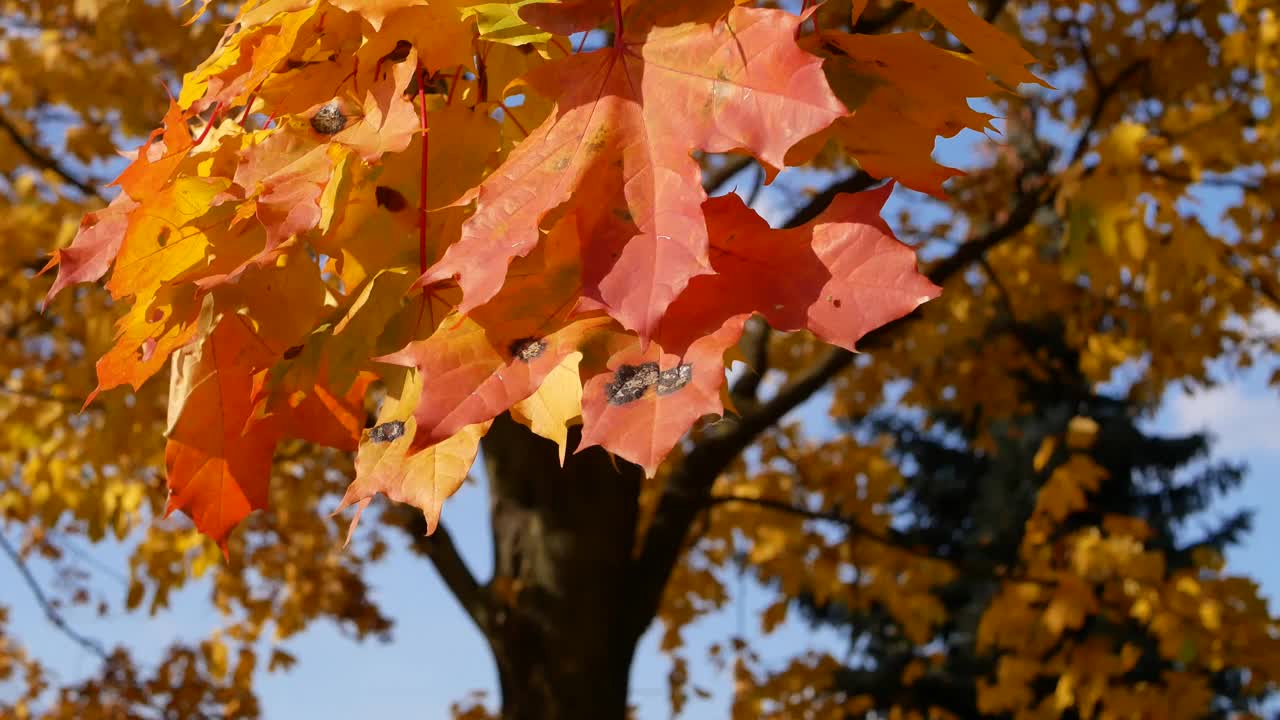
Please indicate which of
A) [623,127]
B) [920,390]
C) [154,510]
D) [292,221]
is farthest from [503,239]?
[920,390]

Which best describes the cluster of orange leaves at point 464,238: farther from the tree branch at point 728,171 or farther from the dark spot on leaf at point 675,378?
the tree branch at point 728,171

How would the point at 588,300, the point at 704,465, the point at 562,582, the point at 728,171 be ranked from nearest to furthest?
the point at 588,300 < the point at 562,582 < the point at 704,465 < the point at 728,171

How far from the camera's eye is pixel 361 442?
1.00m

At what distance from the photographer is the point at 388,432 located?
3.29 feet

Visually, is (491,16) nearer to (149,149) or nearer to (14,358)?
(149,149)

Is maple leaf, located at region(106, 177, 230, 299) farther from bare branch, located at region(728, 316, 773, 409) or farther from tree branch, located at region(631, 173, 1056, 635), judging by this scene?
bare branch, located at region(728, 316, 773, 409)

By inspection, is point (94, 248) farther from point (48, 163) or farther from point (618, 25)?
point (48, 163)

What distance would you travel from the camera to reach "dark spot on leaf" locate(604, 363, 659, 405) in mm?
825

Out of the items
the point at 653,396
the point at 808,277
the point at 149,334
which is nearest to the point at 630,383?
the point at 653,396

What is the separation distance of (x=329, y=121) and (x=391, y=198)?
91mm

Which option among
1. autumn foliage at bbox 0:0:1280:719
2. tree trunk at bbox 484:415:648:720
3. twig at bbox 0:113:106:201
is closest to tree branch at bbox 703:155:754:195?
autumn foliage at bbox 0:0:1280:719

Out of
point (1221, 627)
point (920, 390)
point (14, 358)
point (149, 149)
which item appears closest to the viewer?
point (149, 149)

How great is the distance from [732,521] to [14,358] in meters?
3.19

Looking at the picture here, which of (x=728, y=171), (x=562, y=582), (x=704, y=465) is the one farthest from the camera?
(x=728, y=171)
